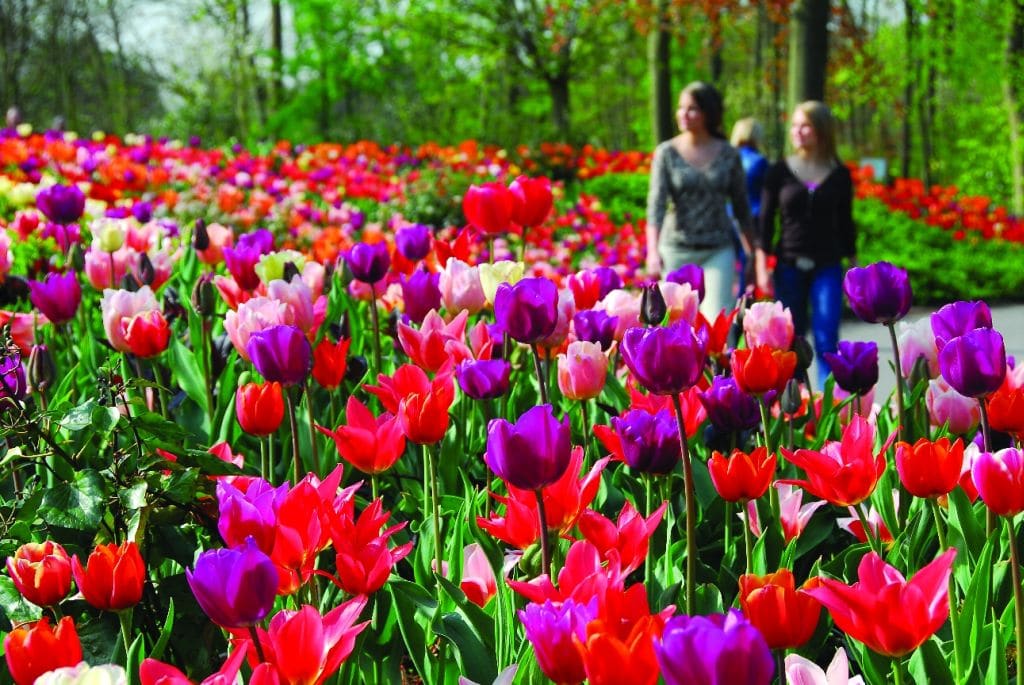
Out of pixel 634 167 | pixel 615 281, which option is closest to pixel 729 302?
pixel 615 281

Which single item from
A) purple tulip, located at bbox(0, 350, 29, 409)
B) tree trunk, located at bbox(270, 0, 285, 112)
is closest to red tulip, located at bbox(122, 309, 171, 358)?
purple tulip, located at bbox(0, 350, 29, 409)

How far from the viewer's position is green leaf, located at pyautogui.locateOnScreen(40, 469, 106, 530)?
145 centimetres

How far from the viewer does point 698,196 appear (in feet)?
18.0

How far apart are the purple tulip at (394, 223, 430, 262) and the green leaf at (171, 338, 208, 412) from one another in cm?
61

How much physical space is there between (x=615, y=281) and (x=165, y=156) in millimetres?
8939

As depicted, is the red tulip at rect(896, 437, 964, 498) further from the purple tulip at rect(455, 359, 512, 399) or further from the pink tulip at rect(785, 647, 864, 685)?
the purple tulip at rect(455, 359, 512, 399)

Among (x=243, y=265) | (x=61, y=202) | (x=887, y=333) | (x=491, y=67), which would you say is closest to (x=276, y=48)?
(x=491, y=67)

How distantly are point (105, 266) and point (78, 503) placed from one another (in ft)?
5.61

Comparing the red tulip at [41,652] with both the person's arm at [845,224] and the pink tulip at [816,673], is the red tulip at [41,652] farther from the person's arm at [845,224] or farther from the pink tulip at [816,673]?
the person's arm at [845,224]

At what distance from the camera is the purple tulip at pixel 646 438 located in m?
1.59

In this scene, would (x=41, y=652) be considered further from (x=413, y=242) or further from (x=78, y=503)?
(x=413, y=242)

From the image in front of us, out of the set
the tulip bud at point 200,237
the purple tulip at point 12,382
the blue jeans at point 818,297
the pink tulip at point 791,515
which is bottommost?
the blue jeans at point 818,297

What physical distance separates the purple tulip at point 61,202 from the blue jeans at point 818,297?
3.55m

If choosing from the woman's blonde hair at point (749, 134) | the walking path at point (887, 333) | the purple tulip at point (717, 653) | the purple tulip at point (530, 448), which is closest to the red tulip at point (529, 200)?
the purple tulip at point (530, 448)
